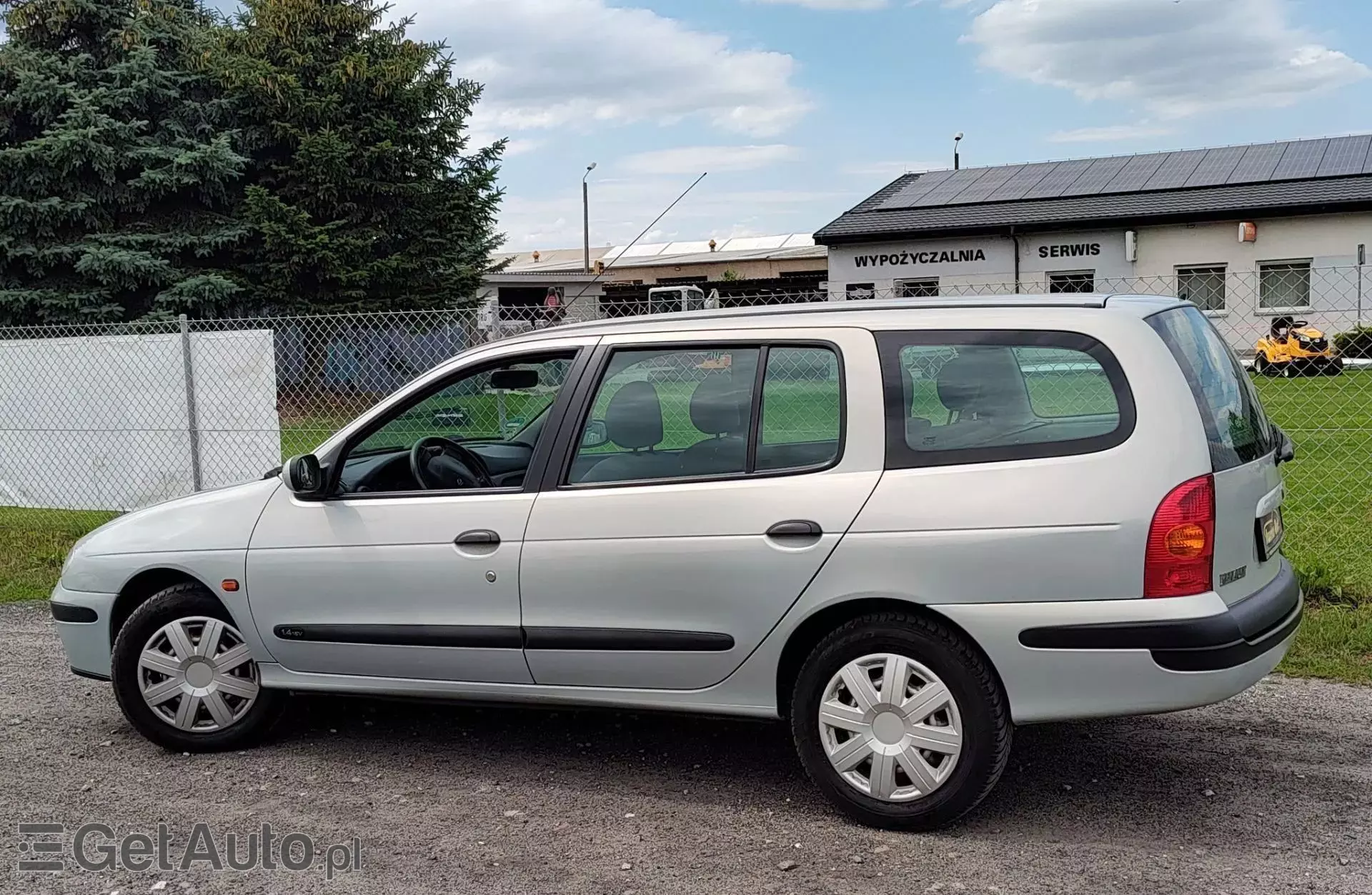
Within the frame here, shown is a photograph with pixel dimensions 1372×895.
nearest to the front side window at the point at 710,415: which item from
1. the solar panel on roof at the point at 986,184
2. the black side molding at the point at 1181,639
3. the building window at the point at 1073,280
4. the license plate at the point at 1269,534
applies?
the black side molding at the point at 1181,639

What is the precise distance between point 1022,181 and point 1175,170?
381cm

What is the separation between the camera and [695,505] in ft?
13.4

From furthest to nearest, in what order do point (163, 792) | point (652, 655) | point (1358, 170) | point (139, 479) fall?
1. point (1358, 170)
2. point (139, 479)
3. point (163, 792)
4. point (652, 655)

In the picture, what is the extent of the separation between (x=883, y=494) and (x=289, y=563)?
7.51 feet

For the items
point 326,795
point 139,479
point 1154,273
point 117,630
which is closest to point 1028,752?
point 326,795

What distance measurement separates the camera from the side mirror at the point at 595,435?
4379mm

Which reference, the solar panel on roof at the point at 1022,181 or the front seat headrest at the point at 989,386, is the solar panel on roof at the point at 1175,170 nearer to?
the solar panel on roof at the point at 1022,181

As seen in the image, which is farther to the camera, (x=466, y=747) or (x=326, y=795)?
(x=466, y=747)

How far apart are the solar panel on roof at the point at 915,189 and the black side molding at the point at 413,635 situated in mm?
30115

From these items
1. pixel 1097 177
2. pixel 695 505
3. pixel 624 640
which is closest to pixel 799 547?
pixel 695 505

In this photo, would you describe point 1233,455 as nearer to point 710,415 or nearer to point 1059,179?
point 710,415

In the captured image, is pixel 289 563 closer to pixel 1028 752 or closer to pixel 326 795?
pixel 326 795

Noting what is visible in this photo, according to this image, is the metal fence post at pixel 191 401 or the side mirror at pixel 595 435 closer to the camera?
the side mirror at pixel 595 435

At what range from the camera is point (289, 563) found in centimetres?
466
